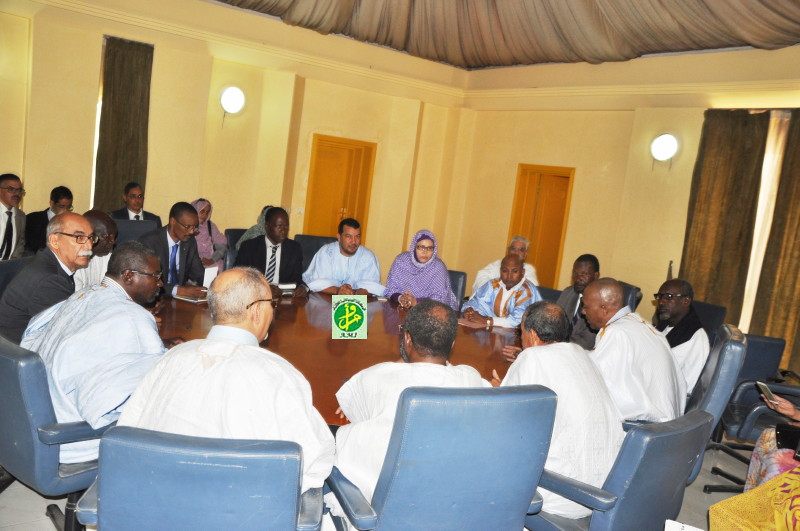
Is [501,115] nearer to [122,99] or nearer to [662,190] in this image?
[662,190]

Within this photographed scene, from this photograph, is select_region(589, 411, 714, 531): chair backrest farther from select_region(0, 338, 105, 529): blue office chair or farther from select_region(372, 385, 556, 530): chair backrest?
select_region(0, 338, 105, 529): blue office chair

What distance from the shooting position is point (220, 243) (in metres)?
6.39

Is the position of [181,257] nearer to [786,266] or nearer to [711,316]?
[711,316]

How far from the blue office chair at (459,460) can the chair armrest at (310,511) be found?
0.10 m

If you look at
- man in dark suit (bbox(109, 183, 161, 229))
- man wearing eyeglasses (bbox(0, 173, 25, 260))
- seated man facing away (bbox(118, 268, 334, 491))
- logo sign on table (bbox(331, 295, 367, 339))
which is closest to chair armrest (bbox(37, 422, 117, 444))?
seated man facing away (bbox(118, 268, 334, 491))

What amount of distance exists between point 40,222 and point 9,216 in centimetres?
29

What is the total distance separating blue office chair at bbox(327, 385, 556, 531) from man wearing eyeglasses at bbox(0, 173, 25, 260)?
437cm

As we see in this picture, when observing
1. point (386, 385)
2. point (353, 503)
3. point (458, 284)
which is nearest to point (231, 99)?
point (458, 284)

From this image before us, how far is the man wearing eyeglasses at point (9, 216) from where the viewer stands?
17.4 feet

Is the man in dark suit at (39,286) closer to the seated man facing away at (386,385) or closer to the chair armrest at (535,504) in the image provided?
the seated man facing away at (386,385)

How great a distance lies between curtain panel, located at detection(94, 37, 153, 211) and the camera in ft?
22.4

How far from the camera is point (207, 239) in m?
6.27

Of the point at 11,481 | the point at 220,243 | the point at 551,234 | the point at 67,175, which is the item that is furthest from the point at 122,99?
the point at 551,234

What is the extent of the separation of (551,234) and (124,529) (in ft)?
24.8
